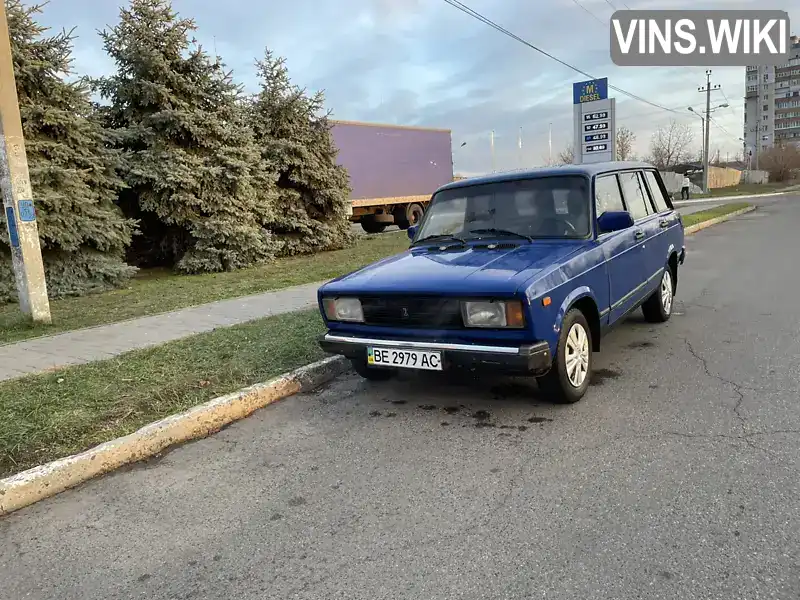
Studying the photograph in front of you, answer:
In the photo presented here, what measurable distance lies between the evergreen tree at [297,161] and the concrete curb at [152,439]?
9718 millimetres

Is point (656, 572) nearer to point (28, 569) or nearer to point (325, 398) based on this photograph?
point (28, 569)

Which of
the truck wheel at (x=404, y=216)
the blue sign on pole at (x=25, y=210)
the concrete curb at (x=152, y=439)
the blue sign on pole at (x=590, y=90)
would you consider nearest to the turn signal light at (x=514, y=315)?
the concrete curb at (x=152, y=439)

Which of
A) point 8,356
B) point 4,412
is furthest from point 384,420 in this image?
point 8,356

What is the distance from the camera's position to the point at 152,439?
4012 mm

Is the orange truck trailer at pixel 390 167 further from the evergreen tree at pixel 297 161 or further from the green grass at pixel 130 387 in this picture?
the green grass at pixel 130 387

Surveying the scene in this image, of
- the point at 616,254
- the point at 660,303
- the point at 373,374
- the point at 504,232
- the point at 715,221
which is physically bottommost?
the point at 715,221

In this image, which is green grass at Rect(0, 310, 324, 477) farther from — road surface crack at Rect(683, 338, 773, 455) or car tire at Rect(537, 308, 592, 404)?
road surface crack at Rect(683, 338, 773, 455)

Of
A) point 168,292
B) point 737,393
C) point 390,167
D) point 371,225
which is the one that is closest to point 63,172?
point 168,292

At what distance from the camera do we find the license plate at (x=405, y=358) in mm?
4098

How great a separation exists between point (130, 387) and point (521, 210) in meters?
3.51

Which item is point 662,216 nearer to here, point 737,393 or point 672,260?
point 672,260

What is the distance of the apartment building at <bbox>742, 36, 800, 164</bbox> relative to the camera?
132 meters

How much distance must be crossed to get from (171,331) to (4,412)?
2.67 meters

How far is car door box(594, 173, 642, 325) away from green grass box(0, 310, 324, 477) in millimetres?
2670
